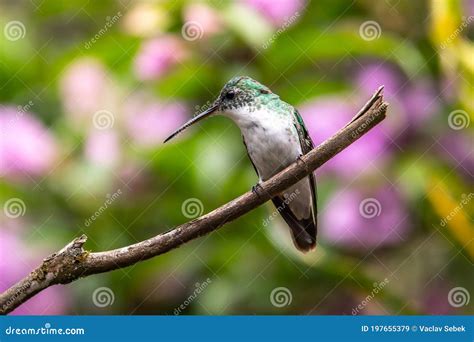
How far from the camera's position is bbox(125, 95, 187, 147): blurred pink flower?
1.77m

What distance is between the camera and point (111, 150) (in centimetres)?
178

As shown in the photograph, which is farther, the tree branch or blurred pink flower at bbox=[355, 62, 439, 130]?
blurred pink flower at bbox=[355, 62, 439, 130]

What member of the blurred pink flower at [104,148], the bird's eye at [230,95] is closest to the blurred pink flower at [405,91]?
the bird's eye at [230,95]

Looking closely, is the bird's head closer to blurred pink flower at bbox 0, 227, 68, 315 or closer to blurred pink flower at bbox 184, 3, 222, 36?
blurred pink flower at bbox 184, 3, 222, 36

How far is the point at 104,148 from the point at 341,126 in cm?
53

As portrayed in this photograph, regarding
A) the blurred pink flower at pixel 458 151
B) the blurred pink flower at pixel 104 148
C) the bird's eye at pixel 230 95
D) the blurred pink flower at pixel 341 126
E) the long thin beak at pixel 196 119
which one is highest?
the blurred pink flower at pixel 104 148

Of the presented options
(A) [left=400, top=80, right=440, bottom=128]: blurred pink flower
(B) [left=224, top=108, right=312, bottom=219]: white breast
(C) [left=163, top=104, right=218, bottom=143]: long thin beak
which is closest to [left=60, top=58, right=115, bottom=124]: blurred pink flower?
(C) [left=163, top=104, right=218, bottom=143]: long thin beak

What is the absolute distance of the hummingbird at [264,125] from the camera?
1736mm

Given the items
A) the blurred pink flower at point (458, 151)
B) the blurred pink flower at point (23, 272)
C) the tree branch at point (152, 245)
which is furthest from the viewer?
the blurred pink flower at point (458, 151)

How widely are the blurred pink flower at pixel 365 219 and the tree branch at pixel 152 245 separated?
53 cm

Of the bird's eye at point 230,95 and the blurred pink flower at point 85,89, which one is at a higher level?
the blurred pink flower at point 85,89

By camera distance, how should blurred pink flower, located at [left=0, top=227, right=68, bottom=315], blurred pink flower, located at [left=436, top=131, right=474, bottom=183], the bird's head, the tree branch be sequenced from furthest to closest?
blurred pink flower, located at [left=436, top=131, right=474, bottom=183] → the bird's head → blurred pink flower, located at [left=0, top=227, right=68, bottom=315] → the tree branch

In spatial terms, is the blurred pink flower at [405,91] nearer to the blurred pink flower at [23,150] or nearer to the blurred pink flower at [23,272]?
the blurred pink flower at [23,150]

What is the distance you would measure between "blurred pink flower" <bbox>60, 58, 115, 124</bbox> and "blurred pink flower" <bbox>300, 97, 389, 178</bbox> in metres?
0.47
